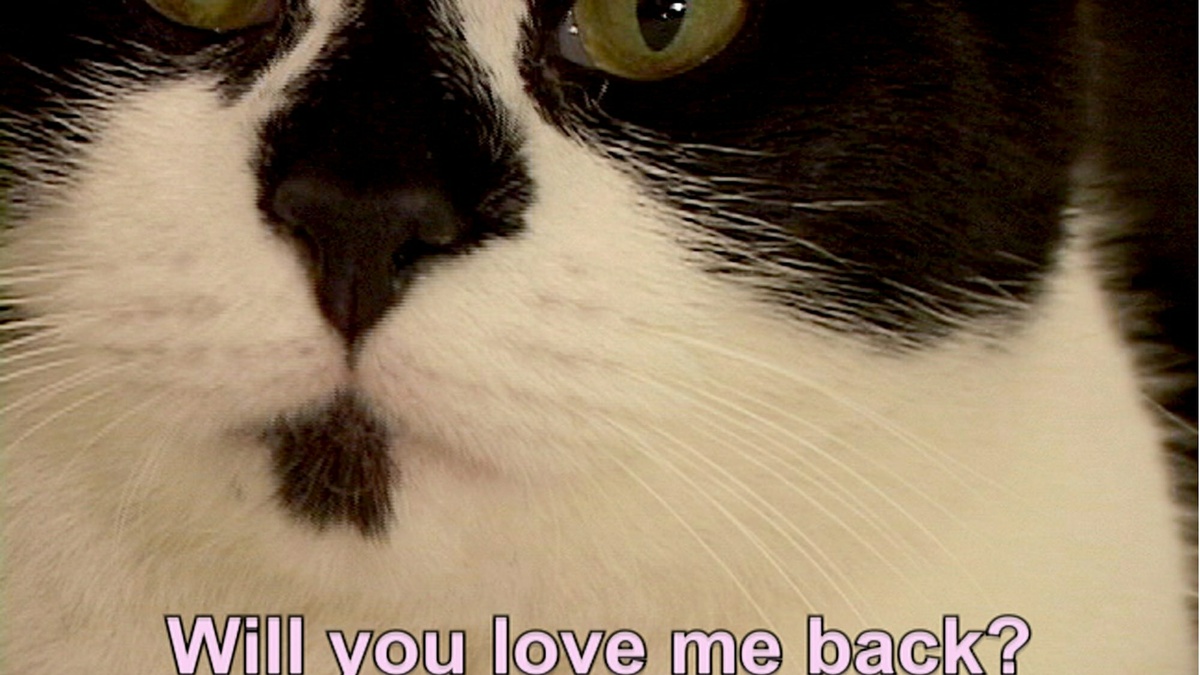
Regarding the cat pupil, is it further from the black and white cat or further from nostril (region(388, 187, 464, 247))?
nostril (region(388, 187, 464, 247))

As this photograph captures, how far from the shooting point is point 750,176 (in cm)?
73

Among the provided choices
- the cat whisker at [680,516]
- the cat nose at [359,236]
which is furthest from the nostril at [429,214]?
the cat whisker at [680,516]

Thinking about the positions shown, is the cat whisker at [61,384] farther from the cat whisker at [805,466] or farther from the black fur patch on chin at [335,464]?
the cat whisker at [805,466]

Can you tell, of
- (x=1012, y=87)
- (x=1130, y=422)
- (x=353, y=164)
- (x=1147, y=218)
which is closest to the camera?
(x=353, y=164)

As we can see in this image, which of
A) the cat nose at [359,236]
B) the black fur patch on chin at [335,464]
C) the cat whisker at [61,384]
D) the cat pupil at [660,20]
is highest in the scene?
the cat pupil at [660,20]

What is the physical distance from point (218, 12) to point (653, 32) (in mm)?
189

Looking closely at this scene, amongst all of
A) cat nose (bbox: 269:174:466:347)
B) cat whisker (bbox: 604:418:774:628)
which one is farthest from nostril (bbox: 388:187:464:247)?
cat whisker (bbox: 604:418:774:628)

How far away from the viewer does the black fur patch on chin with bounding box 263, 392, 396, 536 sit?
2.19ft

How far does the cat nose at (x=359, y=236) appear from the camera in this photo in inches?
24.6

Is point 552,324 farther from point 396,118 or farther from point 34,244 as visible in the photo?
point 34,244

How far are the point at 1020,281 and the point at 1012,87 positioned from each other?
100 millimetres

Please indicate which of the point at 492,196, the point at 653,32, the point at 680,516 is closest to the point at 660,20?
the point at 653,32

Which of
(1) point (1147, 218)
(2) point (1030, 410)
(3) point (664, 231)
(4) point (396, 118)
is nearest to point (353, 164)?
(4) point (396, 118)

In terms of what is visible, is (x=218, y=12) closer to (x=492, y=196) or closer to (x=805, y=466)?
(x=492, y=196)
